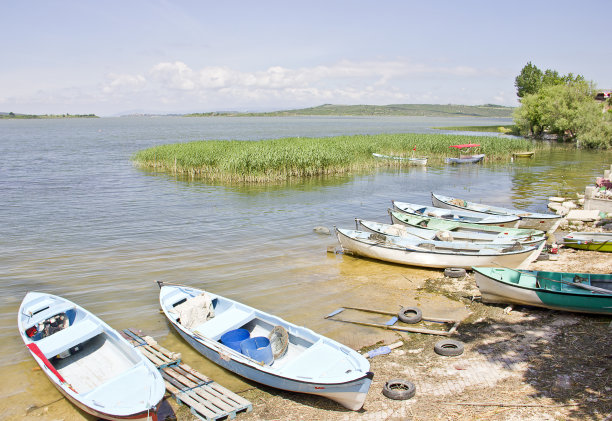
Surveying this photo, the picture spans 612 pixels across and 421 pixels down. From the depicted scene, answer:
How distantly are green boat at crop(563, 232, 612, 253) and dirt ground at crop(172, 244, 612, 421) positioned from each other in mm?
5692

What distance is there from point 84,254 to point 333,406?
1192 cm

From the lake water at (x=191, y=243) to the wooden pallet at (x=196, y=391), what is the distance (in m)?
0.61

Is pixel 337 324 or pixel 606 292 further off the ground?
pixel 606 292

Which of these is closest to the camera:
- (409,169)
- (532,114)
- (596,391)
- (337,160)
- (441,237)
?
(596,391)

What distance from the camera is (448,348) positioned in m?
9.13

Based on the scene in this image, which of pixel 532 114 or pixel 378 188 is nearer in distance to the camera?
pixel 378 188

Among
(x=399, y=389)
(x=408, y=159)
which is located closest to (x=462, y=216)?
(x=399, y=389)

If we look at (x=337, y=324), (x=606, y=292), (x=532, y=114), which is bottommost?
(x=337, y=324)

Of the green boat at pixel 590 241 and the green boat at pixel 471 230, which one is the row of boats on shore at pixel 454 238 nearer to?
the green boat at pixel 471 230

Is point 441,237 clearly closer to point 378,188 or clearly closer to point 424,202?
point 424,202

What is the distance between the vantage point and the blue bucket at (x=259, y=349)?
8.59m

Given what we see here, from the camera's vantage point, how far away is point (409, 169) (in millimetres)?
39250

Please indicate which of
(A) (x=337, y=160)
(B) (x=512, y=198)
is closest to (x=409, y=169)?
A: (A) (x=337, y=160)

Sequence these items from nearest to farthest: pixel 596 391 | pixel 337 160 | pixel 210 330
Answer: pixel 596 391 → pixel 210 330 → pixel 337 160
